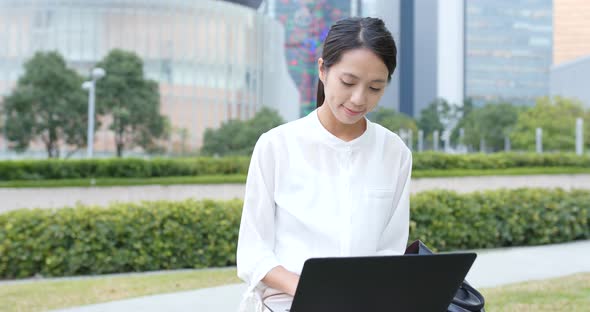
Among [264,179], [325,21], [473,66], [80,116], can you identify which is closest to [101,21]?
[80,116]

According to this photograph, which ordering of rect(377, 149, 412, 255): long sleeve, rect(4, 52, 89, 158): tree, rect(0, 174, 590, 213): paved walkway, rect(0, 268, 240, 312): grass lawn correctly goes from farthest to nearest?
rect(4, 52, 89, 158): tree < rect(0, 174, 590, 213): paved walkway < rect(0, 268, 240, 312): grass lawn < rect(377, 149, 412, 255): long sleeve

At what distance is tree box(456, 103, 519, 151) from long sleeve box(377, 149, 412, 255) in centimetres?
5488

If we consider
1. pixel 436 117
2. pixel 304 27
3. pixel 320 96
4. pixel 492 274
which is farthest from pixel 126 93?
pixel 304 27

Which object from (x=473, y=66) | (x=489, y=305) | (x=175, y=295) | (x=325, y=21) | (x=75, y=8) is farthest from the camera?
(x=473, y=66)

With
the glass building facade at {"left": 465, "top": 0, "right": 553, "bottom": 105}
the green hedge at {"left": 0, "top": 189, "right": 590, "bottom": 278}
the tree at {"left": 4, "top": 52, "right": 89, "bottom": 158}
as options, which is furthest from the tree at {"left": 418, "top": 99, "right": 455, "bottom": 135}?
the green hedge at {"left": 0, "top": 189, "right": 590, "bottom": 278}

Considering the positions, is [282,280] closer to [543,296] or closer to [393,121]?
[543,296]

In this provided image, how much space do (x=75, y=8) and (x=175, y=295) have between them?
139 ft

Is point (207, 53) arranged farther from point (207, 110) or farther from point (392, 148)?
point (392, 148)

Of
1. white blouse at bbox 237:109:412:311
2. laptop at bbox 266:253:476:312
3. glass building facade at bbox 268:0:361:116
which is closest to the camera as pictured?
laptop at bbox 266:253:476:312

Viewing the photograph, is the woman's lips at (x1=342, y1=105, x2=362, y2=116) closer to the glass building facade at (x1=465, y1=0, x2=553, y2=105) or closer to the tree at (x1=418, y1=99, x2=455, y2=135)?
the tree at (x1=418, y1=99, x2=455, y2=135)

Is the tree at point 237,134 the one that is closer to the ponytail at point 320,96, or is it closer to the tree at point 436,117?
the ponytail at point 320,96

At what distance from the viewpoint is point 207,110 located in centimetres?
4656

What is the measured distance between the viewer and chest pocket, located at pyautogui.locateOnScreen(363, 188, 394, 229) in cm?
170

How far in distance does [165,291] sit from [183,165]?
1359 centimetres
